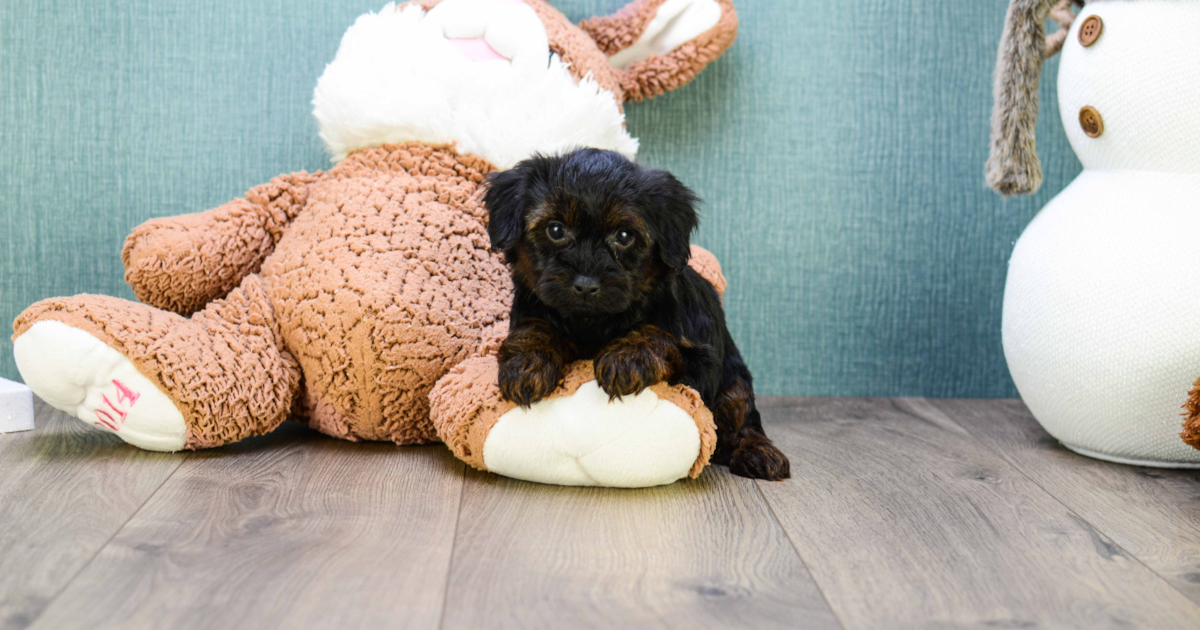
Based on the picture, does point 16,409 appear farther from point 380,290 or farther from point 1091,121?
point 1091,121

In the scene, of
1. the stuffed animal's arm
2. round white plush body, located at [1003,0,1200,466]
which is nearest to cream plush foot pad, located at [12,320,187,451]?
the stuffed animal's arm

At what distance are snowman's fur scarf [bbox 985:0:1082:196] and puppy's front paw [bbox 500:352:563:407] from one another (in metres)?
1.22

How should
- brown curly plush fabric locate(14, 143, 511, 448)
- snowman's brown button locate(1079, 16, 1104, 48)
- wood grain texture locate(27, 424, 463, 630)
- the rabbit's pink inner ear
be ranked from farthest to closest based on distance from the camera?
the rabbit's pink inner ear < snowman's brown button locate(1079, 16, 1104, 48) < brown curly plush fabric locate(14, 143, 511, 448) < wood grain texture locate(27, 424, 463, 630)

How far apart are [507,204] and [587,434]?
0.42 m

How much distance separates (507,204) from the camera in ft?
5.22

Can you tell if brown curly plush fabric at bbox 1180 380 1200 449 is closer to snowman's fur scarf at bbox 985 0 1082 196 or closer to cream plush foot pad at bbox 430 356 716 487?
snowman's fur scarf at bbox 985 0 1082 196

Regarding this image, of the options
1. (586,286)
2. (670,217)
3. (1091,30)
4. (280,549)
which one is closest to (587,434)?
(586,286)

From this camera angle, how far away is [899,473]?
74.8 inches

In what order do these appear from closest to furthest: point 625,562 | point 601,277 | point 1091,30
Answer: point 625,562, point 601,277, point 1091,30

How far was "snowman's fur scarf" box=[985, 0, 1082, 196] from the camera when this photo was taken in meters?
2.11

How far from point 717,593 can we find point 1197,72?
147cm

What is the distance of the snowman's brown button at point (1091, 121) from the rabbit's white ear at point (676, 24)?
0.86 meters

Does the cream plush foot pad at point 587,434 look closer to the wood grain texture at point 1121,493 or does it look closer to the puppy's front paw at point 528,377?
the puppy's front paw at point 528,377

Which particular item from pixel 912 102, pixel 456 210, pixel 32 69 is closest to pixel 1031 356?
pixel 912 102
